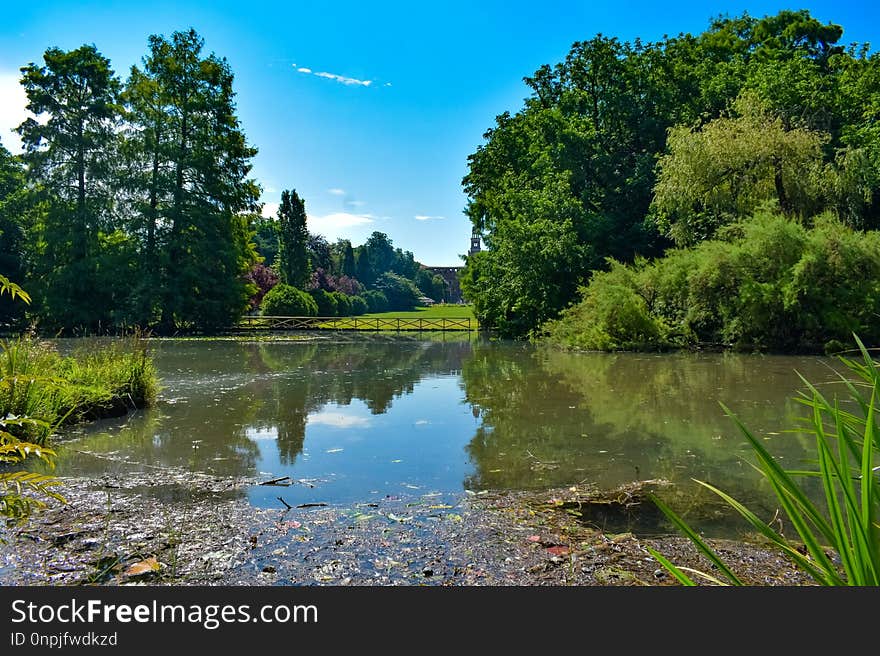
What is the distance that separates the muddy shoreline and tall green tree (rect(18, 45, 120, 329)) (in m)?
32.1

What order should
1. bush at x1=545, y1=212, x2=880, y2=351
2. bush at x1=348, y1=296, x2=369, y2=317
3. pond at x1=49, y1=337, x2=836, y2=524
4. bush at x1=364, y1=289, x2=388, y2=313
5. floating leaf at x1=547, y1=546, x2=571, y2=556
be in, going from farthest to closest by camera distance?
1. bush at x1=364, y1=289, x2=388, y2=313
2. bush at x1=348, y1=296, x2=369, y2=317
3. bush at x1=545, y1=212, x2=880, y2=351
4. pond at x1=49, y1=337, x2=836, y2=524
5. floating leaf at x1=547, y1=546, x2=571, y2=556

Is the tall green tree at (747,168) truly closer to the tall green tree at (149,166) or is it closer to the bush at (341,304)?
the tall green tree at (149,166)

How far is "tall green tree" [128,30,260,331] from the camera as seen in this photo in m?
34.5

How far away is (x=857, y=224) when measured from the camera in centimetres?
2233

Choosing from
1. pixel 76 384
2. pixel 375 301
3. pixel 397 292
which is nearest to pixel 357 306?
pixel 375 301

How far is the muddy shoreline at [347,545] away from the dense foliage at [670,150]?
2046cm

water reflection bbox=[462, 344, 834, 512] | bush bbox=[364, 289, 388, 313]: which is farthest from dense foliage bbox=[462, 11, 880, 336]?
bush bbox=[364, 289, 388, 313]

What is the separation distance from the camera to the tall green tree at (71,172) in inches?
1296

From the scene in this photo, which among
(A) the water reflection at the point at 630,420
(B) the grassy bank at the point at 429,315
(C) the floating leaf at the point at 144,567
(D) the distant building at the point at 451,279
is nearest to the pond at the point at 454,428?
(A) the water reflection at the point at 630,420

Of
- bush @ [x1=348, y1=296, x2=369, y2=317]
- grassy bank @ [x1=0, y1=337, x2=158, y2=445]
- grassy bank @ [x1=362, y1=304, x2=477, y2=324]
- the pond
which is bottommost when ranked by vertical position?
the pond

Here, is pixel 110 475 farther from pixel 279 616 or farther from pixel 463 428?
pixel 279 616

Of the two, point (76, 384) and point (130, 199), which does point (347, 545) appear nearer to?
point (76, 384)

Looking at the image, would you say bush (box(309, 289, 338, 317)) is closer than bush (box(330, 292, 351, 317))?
Yes

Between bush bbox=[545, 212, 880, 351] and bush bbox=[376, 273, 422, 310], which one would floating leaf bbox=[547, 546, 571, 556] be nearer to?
bush bbox=[545, 212, 880, 351]
